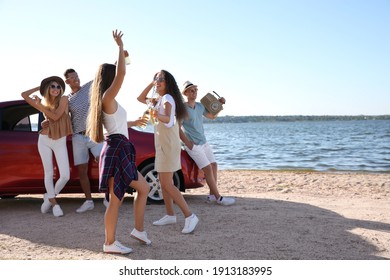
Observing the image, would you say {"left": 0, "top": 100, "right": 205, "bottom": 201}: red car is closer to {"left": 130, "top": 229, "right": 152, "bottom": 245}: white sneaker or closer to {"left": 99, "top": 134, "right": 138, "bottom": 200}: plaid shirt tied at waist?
{"left": 130, "top": 229, "right": 152, "bottom": 245}: white sneaker

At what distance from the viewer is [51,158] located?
6.21 metres

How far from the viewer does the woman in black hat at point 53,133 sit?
6125mm

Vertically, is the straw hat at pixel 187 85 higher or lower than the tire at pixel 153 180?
higher

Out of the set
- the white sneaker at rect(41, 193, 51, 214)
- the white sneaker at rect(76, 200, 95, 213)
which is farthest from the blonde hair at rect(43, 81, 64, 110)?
the white sneaker at rect(76, 200, 95, 213)

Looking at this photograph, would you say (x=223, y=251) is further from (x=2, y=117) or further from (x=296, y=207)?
(x=2, y=117)

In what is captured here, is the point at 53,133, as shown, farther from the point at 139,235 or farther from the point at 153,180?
the point at 139,235

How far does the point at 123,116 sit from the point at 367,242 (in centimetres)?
278

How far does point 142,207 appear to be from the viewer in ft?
15.1

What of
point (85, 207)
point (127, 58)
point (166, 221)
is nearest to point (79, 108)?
point (85, 207)

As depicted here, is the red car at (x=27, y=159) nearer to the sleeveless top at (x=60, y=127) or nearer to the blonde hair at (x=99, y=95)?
the sleeveless top at (x=60, y=127)

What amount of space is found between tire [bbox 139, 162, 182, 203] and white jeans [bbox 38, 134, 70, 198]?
1142 millimetres

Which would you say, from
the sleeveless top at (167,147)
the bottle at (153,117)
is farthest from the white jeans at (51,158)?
the bottle at (153,117)

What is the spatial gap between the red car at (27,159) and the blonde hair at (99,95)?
98.4 inches

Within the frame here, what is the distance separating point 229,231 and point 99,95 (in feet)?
7.13
